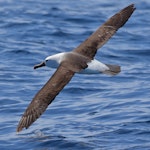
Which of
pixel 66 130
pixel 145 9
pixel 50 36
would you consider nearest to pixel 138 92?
pixel 66 130

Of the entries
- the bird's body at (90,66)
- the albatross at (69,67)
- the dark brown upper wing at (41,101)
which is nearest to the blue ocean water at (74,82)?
the dark brown upper wing at (41,101)

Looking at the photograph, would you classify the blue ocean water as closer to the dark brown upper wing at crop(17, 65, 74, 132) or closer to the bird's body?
the dark brown upper wing at crop(17, 65, 74, 132)

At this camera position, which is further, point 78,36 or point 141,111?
point 78,36

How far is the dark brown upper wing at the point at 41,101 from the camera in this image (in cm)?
900

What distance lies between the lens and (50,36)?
16750mm

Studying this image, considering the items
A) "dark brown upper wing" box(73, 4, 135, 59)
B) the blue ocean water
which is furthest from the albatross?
the blue ocean water

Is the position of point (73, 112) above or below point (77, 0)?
below

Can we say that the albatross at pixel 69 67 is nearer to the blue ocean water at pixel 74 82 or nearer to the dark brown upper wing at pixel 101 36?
the dark brown upper wing at pixel 101 36

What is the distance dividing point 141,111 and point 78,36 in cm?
618

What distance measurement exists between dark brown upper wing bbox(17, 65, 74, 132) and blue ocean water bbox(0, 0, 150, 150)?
1.88ft

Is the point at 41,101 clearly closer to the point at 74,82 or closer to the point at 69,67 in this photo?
the point at 69,67

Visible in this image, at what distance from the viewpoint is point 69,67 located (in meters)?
9.72

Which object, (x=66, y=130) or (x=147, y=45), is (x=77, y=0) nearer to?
(x=147, y=45)

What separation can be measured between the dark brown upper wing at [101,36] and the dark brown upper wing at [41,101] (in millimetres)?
1211
